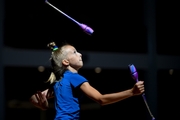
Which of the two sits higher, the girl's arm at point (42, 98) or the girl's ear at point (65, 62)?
the girl's ear at point (65, 62)

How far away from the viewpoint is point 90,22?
220 inches

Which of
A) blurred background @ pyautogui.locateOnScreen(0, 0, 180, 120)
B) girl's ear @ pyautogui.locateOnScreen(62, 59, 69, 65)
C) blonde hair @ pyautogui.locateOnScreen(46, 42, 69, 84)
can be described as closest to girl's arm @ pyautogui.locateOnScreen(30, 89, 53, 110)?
blonde hair @ pyautogui.locateOnScreen(46, 42, 69, 84)

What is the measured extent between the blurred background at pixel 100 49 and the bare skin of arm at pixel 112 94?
2.05 meters

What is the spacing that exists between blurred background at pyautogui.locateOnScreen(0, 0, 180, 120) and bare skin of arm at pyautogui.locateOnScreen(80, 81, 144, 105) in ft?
6.74

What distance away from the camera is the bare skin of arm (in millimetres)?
2580

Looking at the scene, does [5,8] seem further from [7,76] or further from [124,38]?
[124,38]

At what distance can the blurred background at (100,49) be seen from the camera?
201 inches

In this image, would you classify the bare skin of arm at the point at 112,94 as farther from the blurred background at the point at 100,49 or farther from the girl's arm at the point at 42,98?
the blurred background at the point at 100,49

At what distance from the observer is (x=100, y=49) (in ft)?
18.6

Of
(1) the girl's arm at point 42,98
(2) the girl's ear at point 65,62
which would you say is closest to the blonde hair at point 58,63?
(2) the girl's ear at point 65,62

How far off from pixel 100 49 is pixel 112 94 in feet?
9.90

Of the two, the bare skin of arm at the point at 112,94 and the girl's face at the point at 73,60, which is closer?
the bare skin of arm at the point at 112,94

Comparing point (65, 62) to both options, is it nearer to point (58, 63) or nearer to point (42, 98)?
point (58, 63)

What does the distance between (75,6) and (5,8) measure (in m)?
0.95
